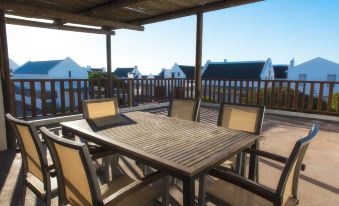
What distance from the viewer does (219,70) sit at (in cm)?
2589

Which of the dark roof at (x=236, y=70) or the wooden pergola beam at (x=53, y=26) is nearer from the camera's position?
the wooden pergola beam at (x=53, y=26)

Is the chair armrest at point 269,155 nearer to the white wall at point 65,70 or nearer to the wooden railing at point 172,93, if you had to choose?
the wooden railing at point 172,93

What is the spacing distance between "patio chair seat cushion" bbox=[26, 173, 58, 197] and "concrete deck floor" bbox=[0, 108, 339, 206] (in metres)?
0.40

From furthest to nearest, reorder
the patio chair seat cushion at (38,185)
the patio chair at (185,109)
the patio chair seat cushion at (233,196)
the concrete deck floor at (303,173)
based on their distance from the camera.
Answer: the patio chair at (185,109) < the concrete deck floor at (303,173) < the patio chair seat cushion at (38,185) < the patio chair seat cushion at (233,196)

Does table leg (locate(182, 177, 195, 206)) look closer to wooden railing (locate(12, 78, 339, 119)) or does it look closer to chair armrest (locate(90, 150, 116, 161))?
chair armrest (locate(90, 150, 116, 161))

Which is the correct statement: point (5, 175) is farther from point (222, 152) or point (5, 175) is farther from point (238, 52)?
point (238, 52)

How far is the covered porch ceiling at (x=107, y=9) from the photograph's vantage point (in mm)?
3824

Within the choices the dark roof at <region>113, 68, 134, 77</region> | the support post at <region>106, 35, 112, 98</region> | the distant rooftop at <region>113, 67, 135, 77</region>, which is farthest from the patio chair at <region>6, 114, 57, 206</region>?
the dark roof at <region>113, 68, 134, 77</region>

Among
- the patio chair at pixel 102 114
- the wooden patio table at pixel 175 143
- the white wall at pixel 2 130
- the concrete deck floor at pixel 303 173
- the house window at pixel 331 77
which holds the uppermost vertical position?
the house window at pixel 331 77

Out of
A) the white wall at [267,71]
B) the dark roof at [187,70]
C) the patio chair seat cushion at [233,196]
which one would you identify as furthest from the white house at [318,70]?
the patio chair seat cushion at [233,196]

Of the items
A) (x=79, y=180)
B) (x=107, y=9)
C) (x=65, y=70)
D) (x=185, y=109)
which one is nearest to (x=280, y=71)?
(x=65, y=70)

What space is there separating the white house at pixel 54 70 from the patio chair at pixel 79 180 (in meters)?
25.8

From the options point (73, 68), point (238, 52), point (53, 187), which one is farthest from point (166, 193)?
point (238, 52)

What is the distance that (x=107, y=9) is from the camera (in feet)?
13.8
